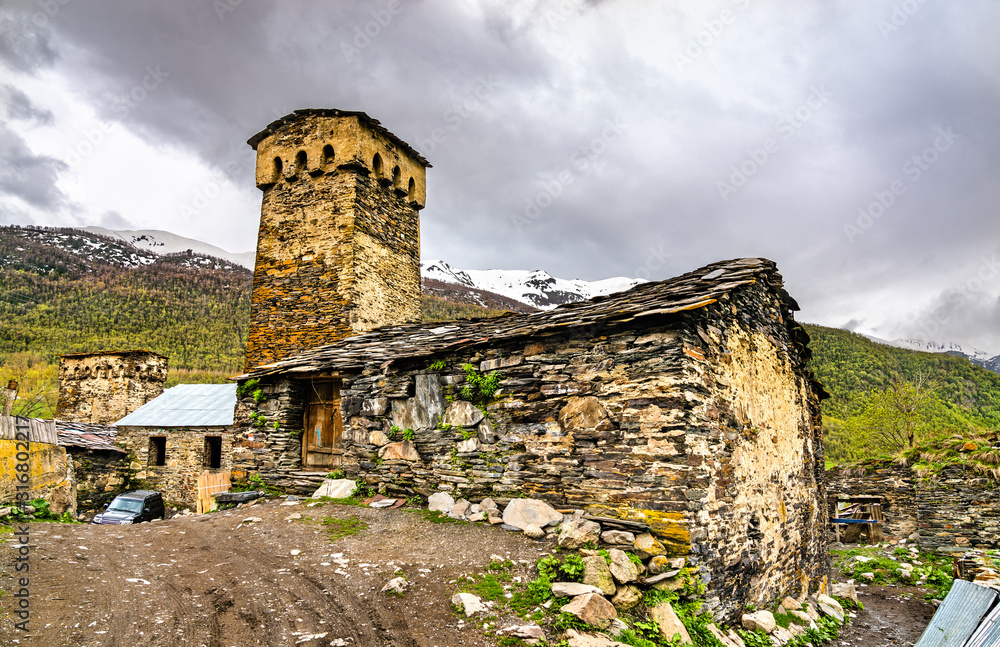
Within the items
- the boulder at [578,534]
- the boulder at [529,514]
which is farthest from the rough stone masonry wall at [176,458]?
the boulder at [578,534]

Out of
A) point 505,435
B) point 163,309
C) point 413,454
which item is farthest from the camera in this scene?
point 163,309

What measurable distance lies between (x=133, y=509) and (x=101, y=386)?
10.2m

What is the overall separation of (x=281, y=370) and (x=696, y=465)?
6814 mm

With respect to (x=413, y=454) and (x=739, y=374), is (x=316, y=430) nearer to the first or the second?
(x=413, y=454)

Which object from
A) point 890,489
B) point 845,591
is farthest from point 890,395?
point 845,591

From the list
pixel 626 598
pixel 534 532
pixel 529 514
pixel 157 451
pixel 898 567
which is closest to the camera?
pixel 626 598

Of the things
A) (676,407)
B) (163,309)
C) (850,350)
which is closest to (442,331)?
(676,407)

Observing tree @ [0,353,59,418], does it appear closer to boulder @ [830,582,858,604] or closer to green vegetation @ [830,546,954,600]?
A: boulder @ [830,582,858,604]

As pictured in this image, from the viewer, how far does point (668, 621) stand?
462 centimetres

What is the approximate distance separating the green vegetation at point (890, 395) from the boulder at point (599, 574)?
23.6 m

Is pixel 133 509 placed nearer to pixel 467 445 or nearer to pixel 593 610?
pixel 467 445

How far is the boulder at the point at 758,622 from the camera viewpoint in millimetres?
5852

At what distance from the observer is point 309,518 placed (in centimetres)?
688

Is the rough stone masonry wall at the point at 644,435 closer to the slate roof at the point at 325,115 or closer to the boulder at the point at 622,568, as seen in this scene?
the boulder at the point at 622,568
